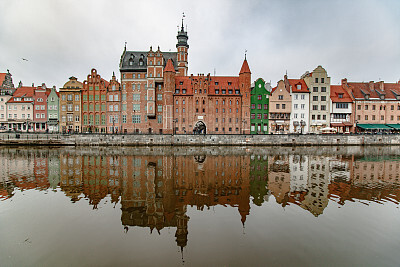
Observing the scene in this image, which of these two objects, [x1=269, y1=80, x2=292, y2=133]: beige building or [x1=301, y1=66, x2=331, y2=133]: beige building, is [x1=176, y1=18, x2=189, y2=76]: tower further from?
[x1=301, y1=66, x2=331, y2=133]: beige building

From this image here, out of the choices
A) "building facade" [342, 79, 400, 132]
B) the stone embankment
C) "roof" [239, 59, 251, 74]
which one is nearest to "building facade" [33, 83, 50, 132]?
the stone embankment

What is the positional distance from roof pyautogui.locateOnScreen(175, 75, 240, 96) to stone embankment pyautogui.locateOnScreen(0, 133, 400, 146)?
13903mm

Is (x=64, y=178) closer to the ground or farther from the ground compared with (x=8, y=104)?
closer to the ground

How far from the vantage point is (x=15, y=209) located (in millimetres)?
13188

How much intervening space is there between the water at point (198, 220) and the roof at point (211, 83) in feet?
132

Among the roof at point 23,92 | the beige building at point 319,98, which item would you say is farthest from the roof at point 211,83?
the roof at point 23,92

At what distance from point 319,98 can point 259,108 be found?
1681 cm

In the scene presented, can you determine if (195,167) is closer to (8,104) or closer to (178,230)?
(178,230)

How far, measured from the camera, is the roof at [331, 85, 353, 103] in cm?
5969

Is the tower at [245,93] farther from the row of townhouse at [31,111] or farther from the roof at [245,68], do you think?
the row of townhouse at [31,111]

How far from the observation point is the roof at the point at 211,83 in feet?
191

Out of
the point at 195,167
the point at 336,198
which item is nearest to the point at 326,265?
the point at 336,198

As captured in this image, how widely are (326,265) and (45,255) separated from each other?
10541 mm

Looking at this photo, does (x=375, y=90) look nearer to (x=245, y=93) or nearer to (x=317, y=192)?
(x=245, y=93)
